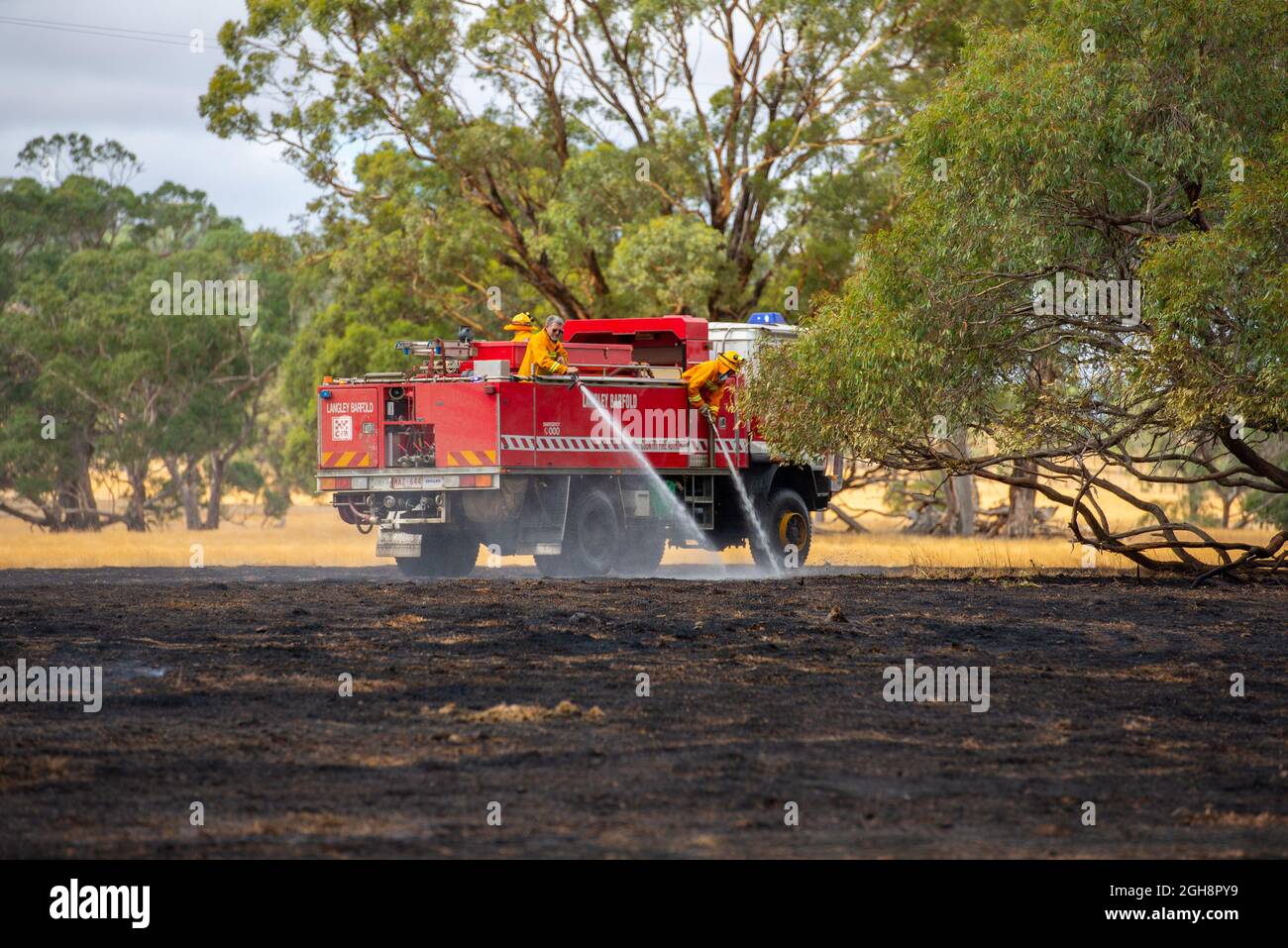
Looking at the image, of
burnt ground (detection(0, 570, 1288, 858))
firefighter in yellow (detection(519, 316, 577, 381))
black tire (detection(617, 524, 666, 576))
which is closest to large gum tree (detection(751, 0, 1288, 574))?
firefighter in yellow (detection(519, 316, 577, 381))

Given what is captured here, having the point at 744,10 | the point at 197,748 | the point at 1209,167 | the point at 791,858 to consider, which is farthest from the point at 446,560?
the point at 744,10

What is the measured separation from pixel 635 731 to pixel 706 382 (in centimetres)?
1301

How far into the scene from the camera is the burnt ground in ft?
26.0

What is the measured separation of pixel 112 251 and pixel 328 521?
1156cm

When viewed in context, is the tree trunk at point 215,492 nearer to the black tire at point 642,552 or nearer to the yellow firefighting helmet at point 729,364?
the black tire at point 642,552

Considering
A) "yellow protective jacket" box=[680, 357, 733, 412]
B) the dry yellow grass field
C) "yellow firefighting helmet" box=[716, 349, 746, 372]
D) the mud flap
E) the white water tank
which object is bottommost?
the dry yellow grass field

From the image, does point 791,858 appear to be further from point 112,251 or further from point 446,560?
point 112,251

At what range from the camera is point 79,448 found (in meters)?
46.5

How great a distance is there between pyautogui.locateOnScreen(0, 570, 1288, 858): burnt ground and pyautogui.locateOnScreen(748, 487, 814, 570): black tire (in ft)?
19.9

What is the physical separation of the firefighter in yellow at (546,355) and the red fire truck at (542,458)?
154 millimetres

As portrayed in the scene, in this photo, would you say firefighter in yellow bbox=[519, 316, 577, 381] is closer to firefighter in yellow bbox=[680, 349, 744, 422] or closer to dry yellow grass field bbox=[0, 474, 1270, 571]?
firefighter in yellow bbox=[680, 349, 744, 422]

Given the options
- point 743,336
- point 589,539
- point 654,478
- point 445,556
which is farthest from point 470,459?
point 743,336

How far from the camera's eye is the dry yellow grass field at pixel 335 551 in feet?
93.6

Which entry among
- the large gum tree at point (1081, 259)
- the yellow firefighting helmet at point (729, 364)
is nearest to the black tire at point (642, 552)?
the yellow firefighting helmet at point (729, 364)
